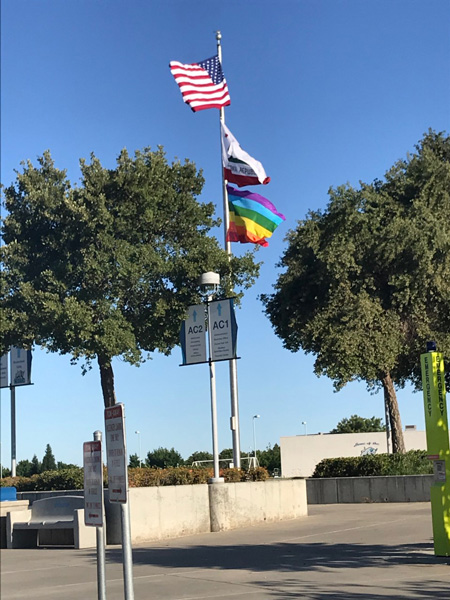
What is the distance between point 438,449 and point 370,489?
44.7ft

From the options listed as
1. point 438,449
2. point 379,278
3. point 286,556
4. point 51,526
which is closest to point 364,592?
point 438,449

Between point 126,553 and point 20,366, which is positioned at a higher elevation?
point 20,366

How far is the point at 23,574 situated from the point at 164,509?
15.3 feet

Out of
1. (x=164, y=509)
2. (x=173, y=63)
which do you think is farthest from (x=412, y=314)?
(x=164, y=509)

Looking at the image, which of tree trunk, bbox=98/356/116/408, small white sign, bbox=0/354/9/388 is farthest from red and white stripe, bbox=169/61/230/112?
small white sign, bbox=0/354/9/388

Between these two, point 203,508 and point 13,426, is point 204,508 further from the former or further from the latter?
point 13,426

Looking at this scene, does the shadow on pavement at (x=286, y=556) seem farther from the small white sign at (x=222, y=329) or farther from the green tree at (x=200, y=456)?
the green tree at (x=200, y=456)

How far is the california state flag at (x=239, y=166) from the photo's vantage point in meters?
27.7

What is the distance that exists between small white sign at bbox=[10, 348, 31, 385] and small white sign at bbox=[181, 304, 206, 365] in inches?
417

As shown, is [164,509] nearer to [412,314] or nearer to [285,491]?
[285,491]

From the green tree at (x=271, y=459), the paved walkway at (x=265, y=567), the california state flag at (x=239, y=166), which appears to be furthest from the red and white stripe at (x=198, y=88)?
the green tree at (x=271, y=459)

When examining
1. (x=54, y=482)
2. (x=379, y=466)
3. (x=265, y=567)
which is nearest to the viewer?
(x=265, y=567)

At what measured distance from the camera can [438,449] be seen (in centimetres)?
1170

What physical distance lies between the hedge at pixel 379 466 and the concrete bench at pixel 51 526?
11.3 meters
